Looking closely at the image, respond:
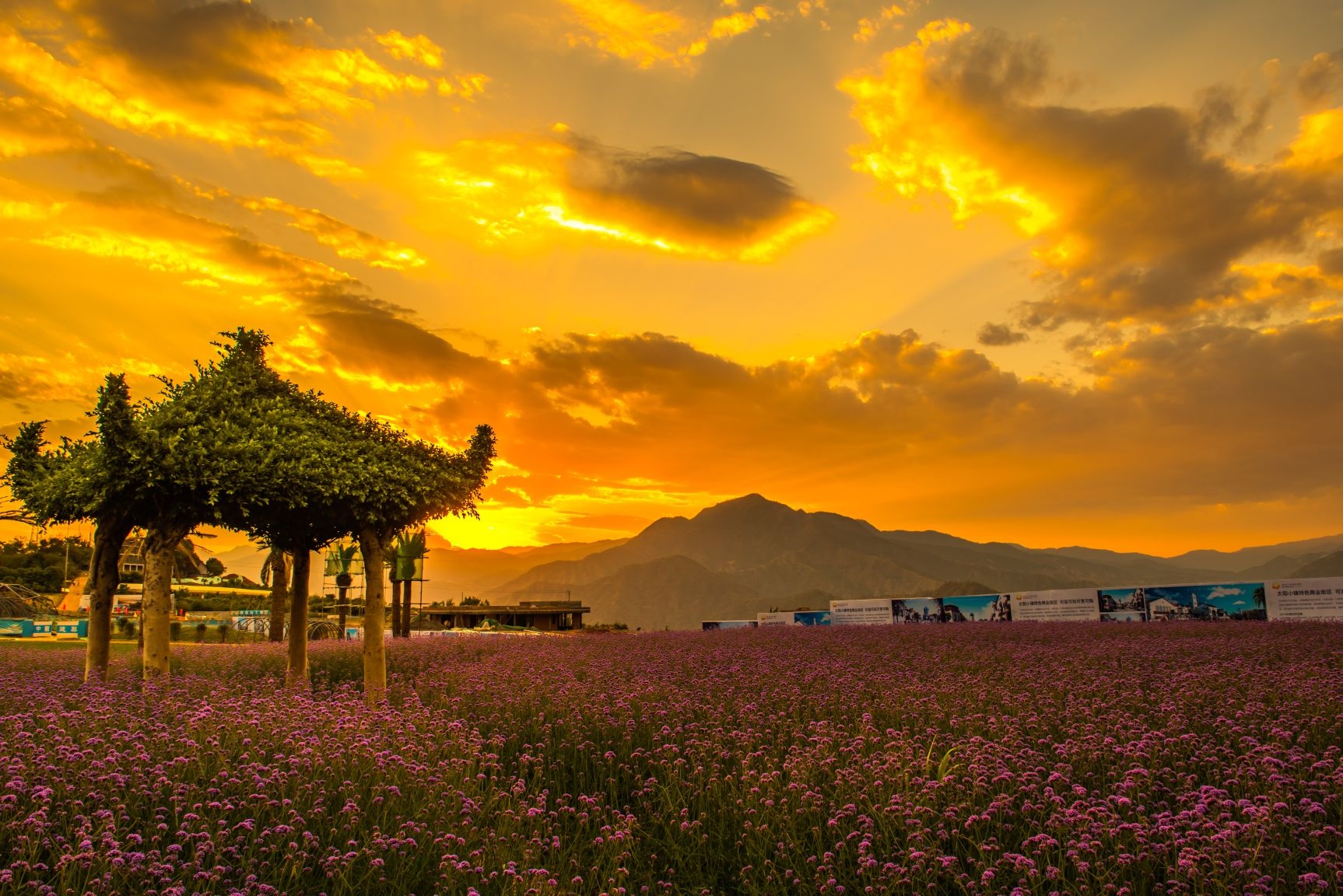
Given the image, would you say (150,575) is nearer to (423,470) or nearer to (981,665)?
(423,470)

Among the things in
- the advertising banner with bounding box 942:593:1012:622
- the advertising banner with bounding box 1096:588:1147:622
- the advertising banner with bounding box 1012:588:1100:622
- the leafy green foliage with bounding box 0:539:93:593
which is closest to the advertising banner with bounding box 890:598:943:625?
the advertising banner with bounding box 942:593:1012:622

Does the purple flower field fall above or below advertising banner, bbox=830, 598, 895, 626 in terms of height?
above

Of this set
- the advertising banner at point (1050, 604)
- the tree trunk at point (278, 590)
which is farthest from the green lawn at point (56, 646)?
the advertising banner at point (1050, 604)

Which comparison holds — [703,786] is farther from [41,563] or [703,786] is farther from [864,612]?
[41,563]

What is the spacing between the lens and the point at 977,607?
3278cm

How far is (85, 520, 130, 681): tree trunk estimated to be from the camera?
43.6ft

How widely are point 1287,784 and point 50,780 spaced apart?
9.22m

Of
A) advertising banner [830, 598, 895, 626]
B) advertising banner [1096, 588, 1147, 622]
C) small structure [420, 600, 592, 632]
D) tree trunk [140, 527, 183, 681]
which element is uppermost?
tree trunk [140, 527, 183, 681]

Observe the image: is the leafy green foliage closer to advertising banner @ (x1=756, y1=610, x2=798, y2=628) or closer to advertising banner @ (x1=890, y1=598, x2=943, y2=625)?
advertising banner @ (x1=756, y1=610, x2=798, y2=628)

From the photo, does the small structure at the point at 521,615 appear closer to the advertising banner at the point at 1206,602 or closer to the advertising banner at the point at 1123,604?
the advertising banner at the point at 1123,604

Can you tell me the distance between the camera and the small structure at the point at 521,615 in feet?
168

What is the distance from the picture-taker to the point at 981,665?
47.6 ft

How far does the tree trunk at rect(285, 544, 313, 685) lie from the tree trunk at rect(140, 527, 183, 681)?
2.11 metres

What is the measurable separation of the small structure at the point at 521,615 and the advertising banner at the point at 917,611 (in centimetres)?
1888
